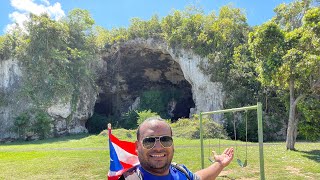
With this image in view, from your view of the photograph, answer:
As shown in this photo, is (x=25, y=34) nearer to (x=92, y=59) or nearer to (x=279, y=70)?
(x=92, y=59)

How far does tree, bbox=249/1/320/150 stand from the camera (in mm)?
13203

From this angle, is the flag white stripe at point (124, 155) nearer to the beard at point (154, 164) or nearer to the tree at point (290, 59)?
the beard at point (154, 164)

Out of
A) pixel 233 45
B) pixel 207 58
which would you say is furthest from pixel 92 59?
pixel 233 45

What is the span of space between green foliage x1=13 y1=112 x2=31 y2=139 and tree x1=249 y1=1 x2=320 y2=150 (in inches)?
823

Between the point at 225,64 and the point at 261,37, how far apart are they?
1319 cm

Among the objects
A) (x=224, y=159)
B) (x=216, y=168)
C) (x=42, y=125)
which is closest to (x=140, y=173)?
(x=216, y=168)

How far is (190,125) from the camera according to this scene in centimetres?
2303

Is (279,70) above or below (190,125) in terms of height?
above

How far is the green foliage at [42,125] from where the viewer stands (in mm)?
27453

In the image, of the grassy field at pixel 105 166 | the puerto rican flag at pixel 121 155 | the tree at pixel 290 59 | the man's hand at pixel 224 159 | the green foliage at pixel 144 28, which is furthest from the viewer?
the green foliage at pixel 144 28

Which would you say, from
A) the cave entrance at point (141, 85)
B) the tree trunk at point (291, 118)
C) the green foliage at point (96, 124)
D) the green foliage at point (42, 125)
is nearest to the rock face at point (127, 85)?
the cave entrance at point (141, 85)

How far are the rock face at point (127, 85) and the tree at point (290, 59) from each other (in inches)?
524

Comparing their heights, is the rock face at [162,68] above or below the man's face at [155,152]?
above

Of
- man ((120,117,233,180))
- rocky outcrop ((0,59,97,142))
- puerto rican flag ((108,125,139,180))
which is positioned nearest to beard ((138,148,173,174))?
man ((120,117,233,180))
